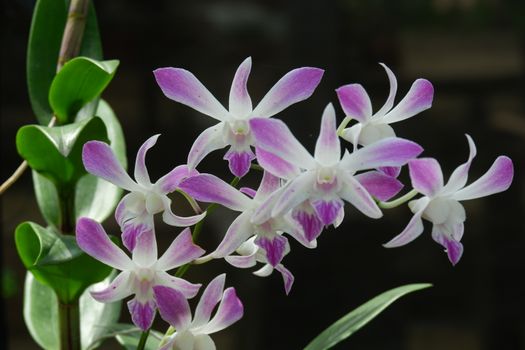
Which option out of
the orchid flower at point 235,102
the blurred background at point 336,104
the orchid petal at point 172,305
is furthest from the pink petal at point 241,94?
the blurred background at point 336,104

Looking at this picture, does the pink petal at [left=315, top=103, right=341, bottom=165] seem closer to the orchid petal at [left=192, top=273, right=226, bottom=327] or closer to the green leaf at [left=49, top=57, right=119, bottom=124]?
the orchid petal at [left=192, top=273, right=226, bottom=327]

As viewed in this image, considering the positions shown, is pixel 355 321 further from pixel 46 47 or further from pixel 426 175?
pixel 46 47

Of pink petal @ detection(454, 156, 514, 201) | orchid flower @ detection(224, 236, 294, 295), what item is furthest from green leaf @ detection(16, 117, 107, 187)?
pink petal @ detection(454, 156, 514, 201)

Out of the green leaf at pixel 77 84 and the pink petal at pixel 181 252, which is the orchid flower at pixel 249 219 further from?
the green leaf at pixel 77 84

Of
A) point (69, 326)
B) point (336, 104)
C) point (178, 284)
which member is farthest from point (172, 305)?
point (336, 104)

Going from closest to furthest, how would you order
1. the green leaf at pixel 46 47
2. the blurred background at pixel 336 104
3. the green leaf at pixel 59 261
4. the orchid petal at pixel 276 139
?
the orchid petal at pixel 276 139 → the green leaf at pixel 59 261 → the green leaf at pixel 46 47 → the blurred background at pixel 336 104

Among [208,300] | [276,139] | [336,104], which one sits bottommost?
[336,104]
